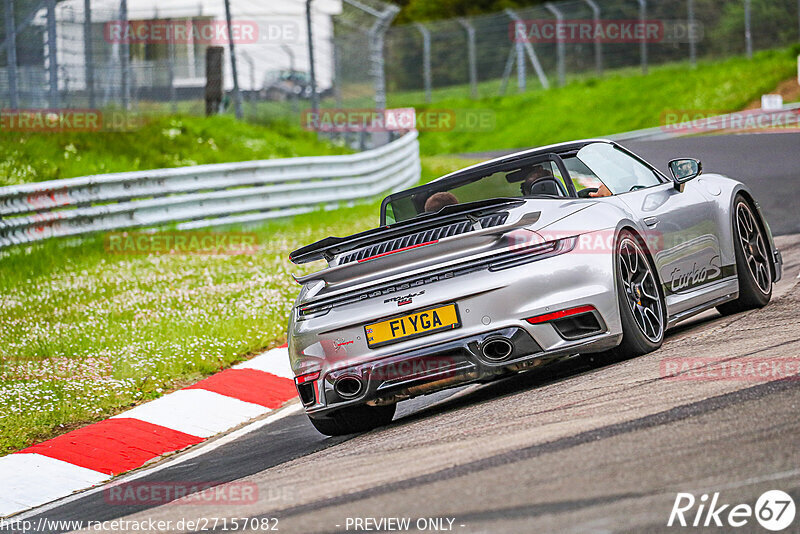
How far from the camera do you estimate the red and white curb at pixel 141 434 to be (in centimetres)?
640

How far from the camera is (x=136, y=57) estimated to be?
18328 mm

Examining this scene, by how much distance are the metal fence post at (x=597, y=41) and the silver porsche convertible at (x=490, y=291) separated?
27.0 m

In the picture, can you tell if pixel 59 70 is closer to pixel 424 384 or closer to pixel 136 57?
pixel 136 57

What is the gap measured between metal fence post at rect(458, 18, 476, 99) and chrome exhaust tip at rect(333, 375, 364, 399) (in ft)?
94.2

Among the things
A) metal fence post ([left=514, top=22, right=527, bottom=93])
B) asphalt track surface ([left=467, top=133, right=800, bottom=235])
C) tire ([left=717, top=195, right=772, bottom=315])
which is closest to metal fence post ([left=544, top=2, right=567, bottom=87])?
metal fence post ([left=514, top=22, right=527, bottom=93])

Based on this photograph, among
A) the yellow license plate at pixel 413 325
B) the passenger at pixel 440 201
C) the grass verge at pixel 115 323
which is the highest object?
the passenger at pixel 440 201

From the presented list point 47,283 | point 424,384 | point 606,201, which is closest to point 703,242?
point 606,201

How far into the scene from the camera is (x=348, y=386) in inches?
240

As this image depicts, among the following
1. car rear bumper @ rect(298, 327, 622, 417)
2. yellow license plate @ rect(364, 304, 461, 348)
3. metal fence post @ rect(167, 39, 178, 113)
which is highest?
metal fence post @ rect(167, 39, 178, 113)

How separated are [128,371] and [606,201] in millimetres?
3751

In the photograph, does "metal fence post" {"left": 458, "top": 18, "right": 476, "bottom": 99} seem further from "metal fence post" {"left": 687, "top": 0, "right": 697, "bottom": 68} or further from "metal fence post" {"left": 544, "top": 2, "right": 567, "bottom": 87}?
"metal fence post" {"left": 687, "top": 0, "right": 697, "bottom": 68}
